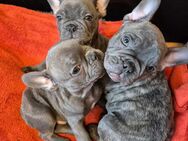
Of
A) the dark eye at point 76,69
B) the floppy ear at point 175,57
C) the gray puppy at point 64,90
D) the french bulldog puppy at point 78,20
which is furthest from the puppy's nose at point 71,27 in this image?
the floppy ear at point 175,57

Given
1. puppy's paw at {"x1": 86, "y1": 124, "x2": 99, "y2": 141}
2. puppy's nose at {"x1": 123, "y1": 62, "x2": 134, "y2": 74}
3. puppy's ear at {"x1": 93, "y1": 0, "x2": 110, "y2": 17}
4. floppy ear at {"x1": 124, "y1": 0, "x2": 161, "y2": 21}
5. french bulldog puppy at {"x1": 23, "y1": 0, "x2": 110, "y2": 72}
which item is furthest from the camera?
puppy's ear at {"x1": 93, "y1": 0, "x2": 110, "y2": 17}

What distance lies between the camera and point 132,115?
7.27 ft

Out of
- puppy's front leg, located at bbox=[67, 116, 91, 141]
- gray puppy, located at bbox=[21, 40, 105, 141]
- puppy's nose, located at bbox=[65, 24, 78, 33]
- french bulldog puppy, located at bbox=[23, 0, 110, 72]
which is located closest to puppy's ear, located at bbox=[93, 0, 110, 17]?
french bulldog puppy, located at bbox=[23, 0, 110, 72]

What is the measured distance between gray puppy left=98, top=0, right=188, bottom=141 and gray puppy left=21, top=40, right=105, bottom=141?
12cm

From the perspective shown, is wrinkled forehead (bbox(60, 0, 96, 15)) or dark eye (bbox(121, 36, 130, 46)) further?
wrinkled forehead (bbox(60, 0, 96, 15))

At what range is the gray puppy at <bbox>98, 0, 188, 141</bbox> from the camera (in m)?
2.05

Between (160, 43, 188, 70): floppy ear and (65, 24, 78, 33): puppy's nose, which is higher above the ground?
(65, 24, 78, 33): puppy's nose

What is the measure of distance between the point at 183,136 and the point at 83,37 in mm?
917

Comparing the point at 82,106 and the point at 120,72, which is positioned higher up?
the point at 120,72

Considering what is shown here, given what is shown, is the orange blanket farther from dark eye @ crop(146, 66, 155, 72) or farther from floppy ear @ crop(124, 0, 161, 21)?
floppy ear @ crop(124, 0, 161, 21)

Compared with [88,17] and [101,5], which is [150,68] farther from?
[101,5]

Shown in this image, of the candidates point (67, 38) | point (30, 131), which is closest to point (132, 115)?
point (67, 38)

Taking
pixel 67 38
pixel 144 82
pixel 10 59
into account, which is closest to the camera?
pixel 144 82

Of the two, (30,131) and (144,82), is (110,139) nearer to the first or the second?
(144,82)
